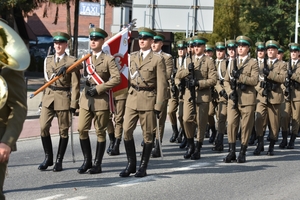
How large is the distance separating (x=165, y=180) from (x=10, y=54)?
528 centimetres

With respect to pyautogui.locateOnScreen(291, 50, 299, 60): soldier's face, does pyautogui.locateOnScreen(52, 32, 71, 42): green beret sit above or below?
below

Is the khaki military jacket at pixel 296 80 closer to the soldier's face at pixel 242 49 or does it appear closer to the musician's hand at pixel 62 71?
the soldier's face at pixel 242 49

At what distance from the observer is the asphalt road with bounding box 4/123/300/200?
29.0ft

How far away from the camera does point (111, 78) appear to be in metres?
10.1

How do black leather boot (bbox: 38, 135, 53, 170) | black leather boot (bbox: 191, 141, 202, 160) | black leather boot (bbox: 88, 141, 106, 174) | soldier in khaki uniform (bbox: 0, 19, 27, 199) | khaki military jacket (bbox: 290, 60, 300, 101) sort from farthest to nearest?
khaki military jacket (bbox: 290, 60, 300, 101)
black leather boot (bbox: 191, 141, 202, 160)
black leather boot (bbox: 38, 135, 53, 170)
black leather boot (bbox: 88, 141, 106, 174)
soldier in khaki uniform (bbox: 0, 19, 27, 199)

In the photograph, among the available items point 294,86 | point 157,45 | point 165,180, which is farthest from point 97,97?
point 294,86

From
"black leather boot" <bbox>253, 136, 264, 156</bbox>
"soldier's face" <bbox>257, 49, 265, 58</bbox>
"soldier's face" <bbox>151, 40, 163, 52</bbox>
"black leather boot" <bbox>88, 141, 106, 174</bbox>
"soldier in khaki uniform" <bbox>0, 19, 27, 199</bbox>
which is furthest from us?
"soldier's face" <bbox>257, 49, 265, 58</bbox>

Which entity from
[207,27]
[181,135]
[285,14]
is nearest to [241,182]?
[181,135]

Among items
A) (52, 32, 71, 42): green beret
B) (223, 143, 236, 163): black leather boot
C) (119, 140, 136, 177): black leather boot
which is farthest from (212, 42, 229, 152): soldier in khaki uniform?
(52, 32, 71, 42): green beret

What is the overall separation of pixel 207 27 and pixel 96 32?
40.3 feet

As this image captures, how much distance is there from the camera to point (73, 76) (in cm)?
1027

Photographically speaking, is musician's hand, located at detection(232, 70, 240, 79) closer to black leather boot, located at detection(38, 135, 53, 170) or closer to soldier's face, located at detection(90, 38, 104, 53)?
soldier's face, located at detection(90, 38, 104, 53)

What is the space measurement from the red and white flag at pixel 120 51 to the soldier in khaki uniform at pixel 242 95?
179 cm

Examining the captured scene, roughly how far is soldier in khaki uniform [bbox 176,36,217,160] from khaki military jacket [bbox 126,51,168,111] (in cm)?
216
